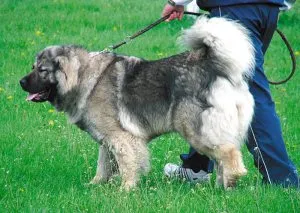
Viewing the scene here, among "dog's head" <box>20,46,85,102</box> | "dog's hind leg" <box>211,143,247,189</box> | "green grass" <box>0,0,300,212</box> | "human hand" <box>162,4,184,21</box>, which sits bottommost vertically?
"green grass" <box>0,0,300,212</box>

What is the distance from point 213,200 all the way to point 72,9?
1065 cm

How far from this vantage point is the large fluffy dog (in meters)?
5.96

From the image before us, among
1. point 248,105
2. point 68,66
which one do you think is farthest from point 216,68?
point 68,66

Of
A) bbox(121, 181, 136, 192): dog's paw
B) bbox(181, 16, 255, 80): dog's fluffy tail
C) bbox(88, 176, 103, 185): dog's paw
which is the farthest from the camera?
bbox(88, 176, 103, 185): dog's paw

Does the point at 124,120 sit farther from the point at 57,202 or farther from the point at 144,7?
the point at 144,7

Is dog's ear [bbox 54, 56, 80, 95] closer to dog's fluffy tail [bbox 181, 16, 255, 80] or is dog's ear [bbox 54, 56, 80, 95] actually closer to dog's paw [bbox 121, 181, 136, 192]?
dog's paw [bbox 121, 181, 136, 192]

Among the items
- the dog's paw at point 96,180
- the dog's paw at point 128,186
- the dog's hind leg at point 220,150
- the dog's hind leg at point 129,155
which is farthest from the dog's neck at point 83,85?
the dog's hind leg at point 220,150

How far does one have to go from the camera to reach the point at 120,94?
251 inches

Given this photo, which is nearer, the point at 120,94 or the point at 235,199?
the point at 235,199

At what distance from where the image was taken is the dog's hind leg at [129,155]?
250 inches

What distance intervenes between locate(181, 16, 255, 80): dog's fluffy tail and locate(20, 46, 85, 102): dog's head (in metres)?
1.20

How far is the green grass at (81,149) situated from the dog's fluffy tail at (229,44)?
3.22 ft

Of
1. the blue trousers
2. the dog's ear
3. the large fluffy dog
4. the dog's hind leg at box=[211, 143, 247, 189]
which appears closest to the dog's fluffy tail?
the large fluffy dog

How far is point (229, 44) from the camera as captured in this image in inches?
235
